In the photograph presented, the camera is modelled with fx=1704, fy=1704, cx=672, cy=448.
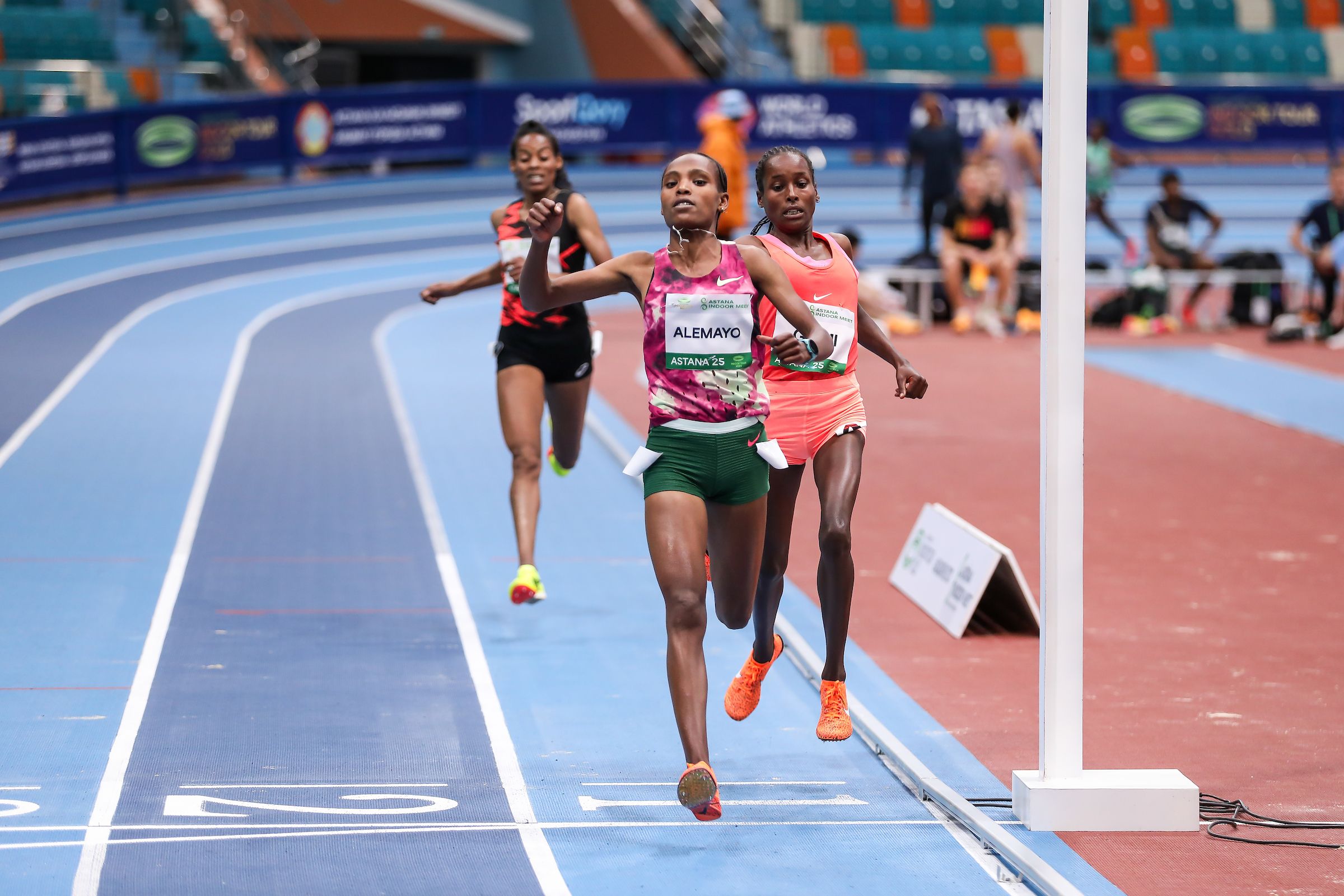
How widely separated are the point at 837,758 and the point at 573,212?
295 centimetres

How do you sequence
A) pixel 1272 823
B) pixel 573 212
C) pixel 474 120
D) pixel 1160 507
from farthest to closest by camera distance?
pixel 474 120 → pixel 1160 507 → pixel 573 212 → pixel 1272 823

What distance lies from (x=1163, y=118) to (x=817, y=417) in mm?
26966

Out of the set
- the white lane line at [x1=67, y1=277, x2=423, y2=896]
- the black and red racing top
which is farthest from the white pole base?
the black and red racing top

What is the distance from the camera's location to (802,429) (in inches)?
245

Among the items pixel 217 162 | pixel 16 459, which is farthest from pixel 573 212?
pixel 217 162

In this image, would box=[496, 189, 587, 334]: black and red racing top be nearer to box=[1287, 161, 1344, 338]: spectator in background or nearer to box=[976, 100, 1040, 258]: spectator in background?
box=[1287, 161, 1344, 338]: spectator in background

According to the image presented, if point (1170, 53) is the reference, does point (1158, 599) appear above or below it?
below

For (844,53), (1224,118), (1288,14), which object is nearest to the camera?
(1224,118)

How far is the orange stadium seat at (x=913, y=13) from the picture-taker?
117ft

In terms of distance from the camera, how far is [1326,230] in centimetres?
1788

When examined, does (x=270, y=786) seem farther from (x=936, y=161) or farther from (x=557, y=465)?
(x=936, y=161)

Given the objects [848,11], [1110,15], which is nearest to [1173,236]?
[848,11]

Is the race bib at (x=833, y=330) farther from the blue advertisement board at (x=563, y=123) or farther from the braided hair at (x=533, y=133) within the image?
the blue advertisement board at (x=563, y=123)

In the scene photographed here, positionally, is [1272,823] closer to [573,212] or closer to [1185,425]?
[573,212]
